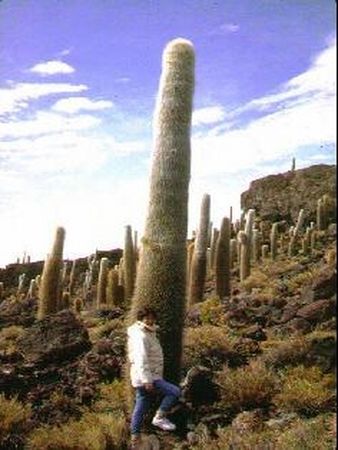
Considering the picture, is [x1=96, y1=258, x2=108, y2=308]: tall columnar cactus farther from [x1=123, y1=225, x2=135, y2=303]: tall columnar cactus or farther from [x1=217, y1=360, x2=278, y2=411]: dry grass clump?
[x1=217, y1=360, x2=278, y2=411]: dry grass clump

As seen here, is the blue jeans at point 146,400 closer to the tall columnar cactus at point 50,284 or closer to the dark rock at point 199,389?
the dark rock at point 199,389

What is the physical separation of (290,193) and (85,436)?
121 feet

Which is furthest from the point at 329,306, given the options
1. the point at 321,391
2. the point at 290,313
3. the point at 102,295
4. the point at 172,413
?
the point at 102,295

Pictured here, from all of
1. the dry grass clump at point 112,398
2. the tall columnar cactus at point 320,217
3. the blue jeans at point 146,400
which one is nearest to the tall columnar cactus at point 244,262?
the tall columnar cactus at point 320,217

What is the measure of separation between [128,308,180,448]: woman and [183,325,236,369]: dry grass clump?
2962mm

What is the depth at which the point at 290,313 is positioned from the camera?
1553 cm

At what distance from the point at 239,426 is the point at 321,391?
1322mm

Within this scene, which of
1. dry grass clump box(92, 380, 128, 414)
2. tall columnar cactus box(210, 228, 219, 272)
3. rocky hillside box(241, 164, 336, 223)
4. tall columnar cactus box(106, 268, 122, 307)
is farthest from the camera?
rocky hillside box(241, 164, 336, 223)

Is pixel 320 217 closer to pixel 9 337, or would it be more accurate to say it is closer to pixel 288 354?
pixel 9 337

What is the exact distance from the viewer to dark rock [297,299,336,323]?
46.4ft

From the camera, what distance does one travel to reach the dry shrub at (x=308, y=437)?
24.7 feet

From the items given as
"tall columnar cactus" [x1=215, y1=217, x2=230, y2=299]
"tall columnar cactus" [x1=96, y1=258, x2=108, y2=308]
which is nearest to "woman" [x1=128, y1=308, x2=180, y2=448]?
"tall columnar cactus" [x1=215, y1=217, x2=230, y2=299]

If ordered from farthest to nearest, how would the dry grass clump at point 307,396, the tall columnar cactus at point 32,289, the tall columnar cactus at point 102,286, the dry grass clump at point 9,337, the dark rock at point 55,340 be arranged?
the tall columnar cactus at point 32,289 → the tall columnar cactus at point 102,286 → the dry grass clump at point 9,337 → the dark rock at point 55,340 → the dry grass clump at point 307,396

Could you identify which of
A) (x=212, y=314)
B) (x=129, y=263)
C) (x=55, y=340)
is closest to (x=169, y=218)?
(x=55, y=340)
